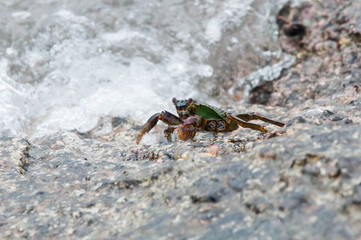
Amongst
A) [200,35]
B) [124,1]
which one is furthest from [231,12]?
[124,1]

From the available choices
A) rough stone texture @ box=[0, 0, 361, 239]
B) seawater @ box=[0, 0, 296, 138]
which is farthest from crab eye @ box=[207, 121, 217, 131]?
seawater @ box=[0, 0, 296, 138]

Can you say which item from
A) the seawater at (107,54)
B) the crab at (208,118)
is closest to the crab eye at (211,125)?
the crab at (208,118)

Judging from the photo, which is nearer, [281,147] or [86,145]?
[281,147]

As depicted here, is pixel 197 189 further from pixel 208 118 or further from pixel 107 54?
pixel 107 54

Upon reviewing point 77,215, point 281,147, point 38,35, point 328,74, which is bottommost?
point 77,215

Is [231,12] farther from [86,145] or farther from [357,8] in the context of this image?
[86,145]

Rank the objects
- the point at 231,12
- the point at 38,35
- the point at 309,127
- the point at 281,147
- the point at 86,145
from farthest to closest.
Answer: the point at 231,12
the point at 38,35
the point at 86,145
the point at 309,127
the point at 281,147

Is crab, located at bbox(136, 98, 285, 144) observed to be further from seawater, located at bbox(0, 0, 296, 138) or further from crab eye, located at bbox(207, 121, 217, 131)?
seawater, located at bbox(0, 0, 296, 138)

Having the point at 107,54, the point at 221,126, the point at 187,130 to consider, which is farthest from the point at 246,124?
the point at 107,54
